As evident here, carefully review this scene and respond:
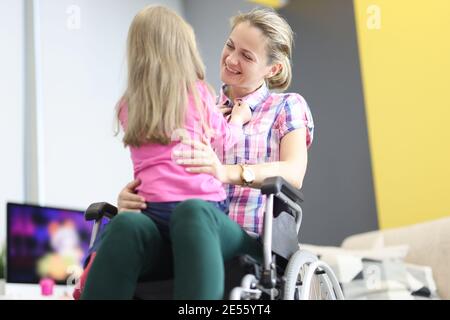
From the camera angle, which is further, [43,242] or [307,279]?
[43,242]

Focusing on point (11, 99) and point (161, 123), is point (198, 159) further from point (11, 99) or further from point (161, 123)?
point (11, 99)

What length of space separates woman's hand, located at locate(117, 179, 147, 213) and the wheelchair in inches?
6.2

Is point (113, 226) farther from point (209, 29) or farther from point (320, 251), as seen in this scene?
point (209, 29)

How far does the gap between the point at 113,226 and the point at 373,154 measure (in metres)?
2.89

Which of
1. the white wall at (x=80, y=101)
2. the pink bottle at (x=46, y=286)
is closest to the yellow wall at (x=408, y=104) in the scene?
the white wall at (x=80, y=101)

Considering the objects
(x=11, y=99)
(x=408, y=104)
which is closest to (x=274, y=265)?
(x=11, y=99)

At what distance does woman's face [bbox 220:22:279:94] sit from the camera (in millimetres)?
1749

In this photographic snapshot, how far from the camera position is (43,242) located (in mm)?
2812

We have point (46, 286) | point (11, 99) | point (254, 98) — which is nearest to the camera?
point (254, 98)

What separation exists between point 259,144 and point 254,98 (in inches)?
6.4

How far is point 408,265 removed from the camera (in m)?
3.20

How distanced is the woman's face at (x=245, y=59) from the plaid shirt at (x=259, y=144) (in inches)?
3.3

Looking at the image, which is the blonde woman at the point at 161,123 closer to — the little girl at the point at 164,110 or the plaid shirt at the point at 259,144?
the little girl at the point at 164,110
